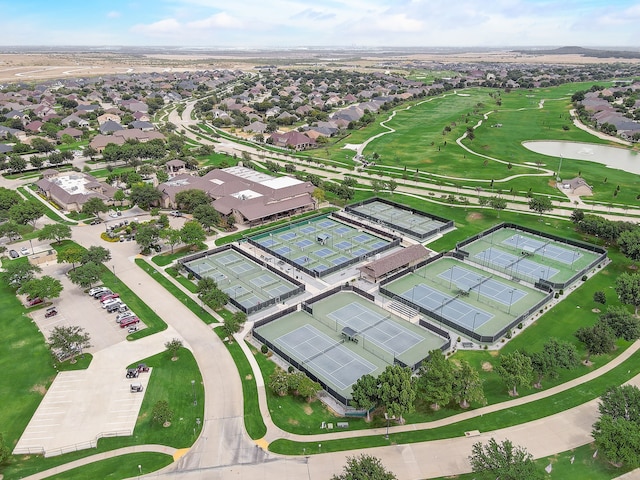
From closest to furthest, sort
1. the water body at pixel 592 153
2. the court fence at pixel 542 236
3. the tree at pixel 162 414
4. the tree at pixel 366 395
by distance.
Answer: the tree at pixel 366 395 < the tree at pixel 162 414 < the court fence at pixel 542 236 < the water body at pixel 592 153

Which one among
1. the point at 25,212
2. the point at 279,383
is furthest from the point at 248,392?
the point at 25,212

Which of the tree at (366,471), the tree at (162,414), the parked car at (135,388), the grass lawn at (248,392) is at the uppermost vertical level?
the tree at (366,471)

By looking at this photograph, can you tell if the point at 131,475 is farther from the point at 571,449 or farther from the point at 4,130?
the point at 4,130

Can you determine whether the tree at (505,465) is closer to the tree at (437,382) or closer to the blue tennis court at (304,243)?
the tree at (437,382)

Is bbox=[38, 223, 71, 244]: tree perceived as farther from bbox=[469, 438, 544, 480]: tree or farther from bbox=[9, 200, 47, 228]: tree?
bbox=[469, 438, 544, 480]: tree

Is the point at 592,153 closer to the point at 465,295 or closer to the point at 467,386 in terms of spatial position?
the point at 465,295

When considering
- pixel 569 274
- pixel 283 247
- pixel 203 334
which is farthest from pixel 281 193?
pixel 569 274

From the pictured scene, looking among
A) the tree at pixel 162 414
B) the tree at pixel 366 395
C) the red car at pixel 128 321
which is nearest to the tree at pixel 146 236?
the red car at pixel 128 321
